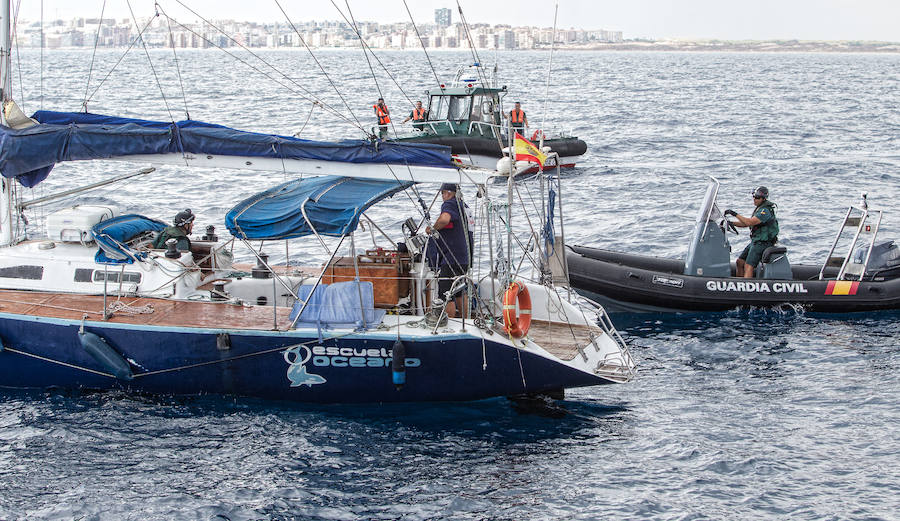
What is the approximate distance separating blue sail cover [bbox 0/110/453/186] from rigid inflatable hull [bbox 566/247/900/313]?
5.80 metres

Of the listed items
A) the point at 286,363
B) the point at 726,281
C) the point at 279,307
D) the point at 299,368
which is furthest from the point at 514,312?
the point at 726,281

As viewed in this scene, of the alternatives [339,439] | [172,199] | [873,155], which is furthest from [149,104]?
[339,439]

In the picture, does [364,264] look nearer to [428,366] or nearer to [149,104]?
[428,366]

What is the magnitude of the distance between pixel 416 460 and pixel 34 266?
6.20m

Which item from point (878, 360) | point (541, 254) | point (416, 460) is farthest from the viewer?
point (878, 360)

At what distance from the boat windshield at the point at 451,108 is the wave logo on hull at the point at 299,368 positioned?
19932mm

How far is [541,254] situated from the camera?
13.0 meters

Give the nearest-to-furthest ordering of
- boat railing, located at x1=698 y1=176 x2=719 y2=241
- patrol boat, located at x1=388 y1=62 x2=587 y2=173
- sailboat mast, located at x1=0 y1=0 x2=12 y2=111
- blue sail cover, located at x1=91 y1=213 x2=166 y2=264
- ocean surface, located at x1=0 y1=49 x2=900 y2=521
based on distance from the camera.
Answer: ocean surface, located at x1=0 y1=49 x2=900 y2=521
blue sail cover, located at x1=91 y1=213 x2=166 y2=264
sailboat mast, located at x1=0 y1=0 x2=12 y2=111
boat railing, located at x1=698 y1=176 x2=719 y2=241
patrol boat, located at x1=388 y1=62 x2=587 y2=173

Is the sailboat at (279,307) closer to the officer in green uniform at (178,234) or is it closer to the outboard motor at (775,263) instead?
the officer in green uniform at (178,234)

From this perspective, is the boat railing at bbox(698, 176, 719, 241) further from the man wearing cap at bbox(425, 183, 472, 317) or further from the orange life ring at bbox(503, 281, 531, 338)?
the orange life ring at bbox(503, 281, 531, 338)

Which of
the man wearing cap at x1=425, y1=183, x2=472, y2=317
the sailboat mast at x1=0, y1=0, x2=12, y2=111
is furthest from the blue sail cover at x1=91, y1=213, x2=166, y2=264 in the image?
the man wearing cap at x1=425, y1=183, x2=472, y2=317

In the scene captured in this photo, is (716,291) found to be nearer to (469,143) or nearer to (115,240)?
(115,240)

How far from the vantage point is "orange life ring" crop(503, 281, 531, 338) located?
38.7ft

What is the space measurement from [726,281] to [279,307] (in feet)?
26.6
